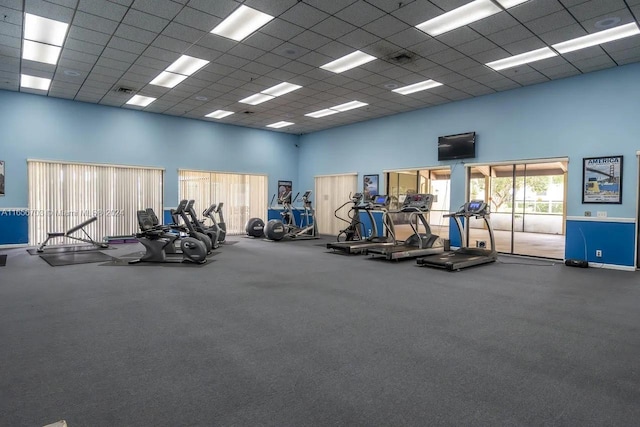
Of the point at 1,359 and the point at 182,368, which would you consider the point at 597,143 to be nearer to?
the point at 182,368

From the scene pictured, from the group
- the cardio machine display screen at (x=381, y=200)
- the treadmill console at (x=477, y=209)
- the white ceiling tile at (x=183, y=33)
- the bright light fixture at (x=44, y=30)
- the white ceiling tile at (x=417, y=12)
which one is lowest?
the treadmill console at (x=477, y=209)

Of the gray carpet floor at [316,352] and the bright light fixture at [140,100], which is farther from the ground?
the bright light fixture at [140,100]

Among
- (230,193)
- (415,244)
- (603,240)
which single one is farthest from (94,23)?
(603,240)

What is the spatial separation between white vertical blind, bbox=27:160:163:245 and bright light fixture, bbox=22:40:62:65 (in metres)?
3.20

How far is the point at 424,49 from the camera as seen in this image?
20.5 feet

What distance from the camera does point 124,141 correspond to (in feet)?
33.6

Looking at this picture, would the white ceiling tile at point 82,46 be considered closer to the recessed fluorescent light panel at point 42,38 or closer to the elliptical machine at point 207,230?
the recessed fluorescent light panel at point 42,38

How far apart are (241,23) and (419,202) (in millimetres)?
4856

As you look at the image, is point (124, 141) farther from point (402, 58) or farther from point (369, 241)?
point (402, 58)


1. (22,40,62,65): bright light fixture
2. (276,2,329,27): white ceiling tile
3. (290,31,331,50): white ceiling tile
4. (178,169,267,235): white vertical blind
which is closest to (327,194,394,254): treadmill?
(290,31,331,50): white ceiling tile

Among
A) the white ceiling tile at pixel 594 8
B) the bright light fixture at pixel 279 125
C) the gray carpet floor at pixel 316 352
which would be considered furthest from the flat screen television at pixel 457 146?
the bright light fixture at pixel 279 125

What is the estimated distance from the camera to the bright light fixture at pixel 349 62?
663cm

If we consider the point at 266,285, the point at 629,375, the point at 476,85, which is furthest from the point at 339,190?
the point at 629,375

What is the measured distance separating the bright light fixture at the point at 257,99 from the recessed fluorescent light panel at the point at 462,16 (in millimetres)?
4577
